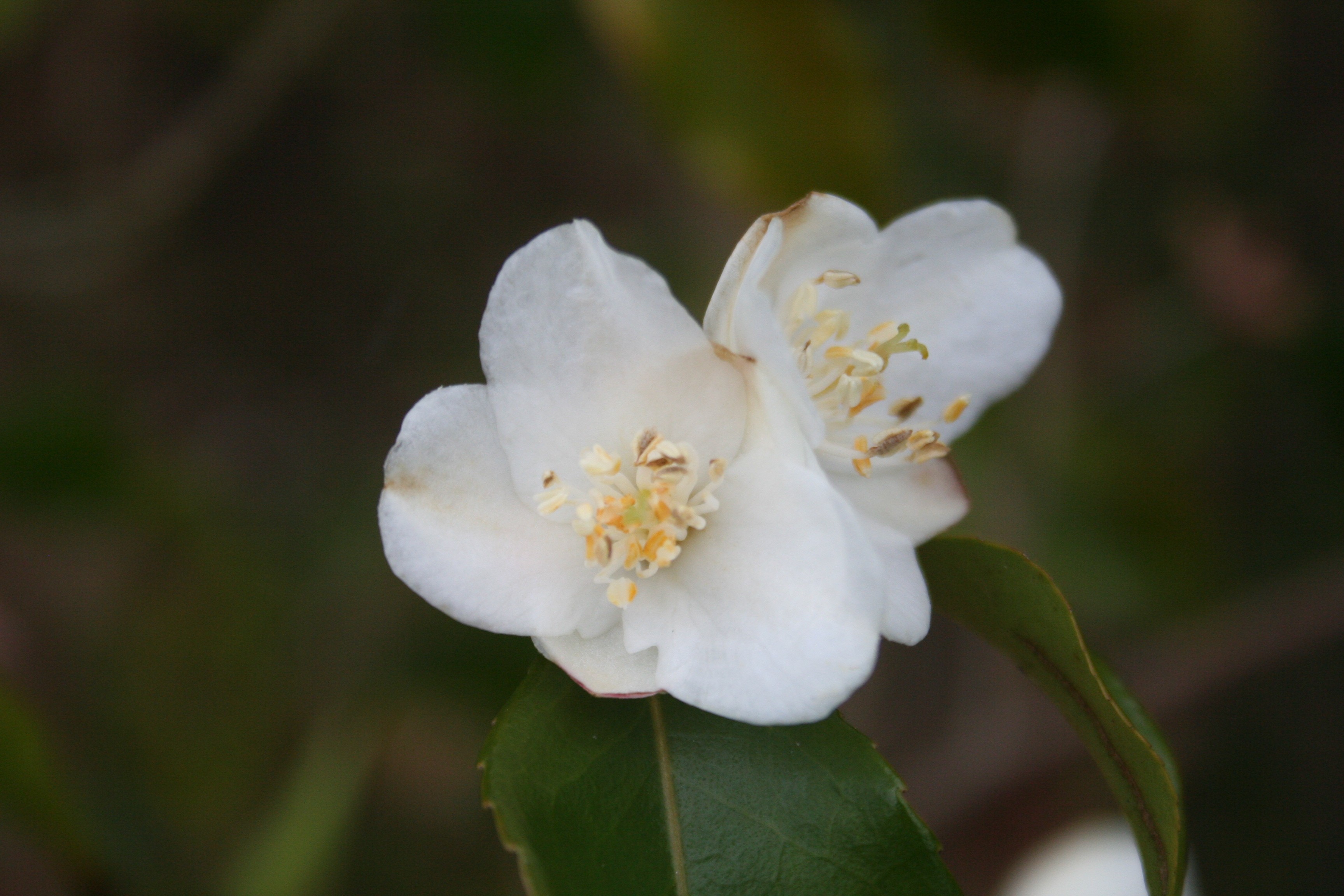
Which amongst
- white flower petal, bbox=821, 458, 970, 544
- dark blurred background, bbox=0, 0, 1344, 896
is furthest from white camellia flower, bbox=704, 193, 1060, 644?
dark blurred background, bbox=0, 0, 1344, 896

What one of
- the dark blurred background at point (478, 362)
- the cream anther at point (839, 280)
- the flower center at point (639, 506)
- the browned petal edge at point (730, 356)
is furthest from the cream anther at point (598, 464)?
the dark blurred background at point (478, 362)

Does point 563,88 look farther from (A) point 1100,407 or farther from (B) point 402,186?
(A) point 1100,407

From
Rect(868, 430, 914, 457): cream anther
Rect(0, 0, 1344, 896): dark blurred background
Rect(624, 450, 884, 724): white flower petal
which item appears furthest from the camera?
Rect(0, 0, 1344, 896): dark blurred background

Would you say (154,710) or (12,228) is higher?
(12,228)

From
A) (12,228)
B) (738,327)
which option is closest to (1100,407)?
(738,327)

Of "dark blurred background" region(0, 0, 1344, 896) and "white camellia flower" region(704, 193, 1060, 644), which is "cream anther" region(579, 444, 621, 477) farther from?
"dark blurred background" region(0, 0, 1344, 896)

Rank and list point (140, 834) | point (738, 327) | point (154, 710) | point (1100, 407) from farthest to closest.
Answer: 1. point (1100, 407)
2. point (154, 710)
3. point (140, 834)
4. point (738, 327)

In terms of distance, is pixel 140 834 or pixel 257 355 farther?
pixel 257 355
